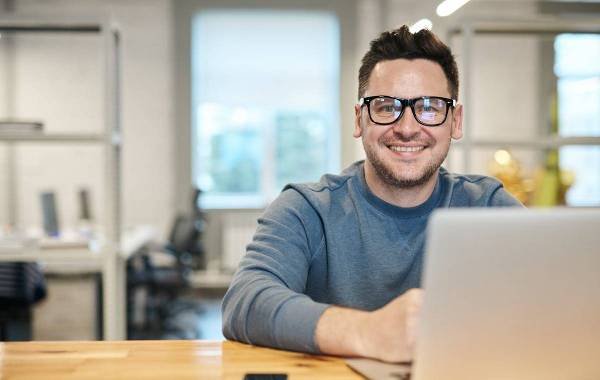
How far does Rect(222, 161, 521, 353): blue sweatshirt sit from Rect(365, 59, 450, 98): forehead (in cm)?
24

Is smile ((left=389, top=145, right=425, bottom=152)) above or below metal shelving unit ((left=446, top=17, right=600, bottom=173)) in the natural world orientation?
below

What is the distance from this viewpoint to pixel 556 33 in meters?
3.29

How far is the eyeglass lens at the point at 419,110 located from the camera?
150 cm

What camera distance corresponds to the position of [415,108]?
1495 millimetres

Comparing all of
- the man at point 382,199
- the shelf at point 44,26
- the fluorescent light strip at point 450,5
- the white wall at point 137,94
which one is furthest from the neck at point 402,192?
the white wall at point 137,94

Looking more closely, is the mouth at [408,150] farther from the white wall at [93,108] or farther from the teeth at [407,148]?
the white wall at [93,108]

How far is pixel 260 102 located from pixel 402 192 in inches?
220

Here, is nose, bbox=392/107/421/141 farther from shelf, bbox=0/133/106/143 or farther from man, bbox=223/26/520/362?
shelf, bbox=0/133/106/143

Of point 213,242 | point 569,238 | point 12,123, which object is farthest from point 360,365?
point 213,242

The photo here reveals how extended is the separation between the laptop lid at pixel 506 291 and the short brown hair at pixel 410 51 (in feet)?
2.74

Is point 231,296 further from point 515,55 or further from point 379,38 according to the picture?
point 515,55

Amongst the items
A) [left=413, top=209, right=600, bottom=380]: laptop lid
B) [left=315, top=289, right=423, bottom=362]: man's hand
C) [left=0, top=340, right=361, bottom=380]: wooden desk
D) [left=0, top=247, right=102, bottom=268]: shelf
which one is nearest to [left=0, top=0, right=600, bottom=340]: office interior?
[left=0, top=247, right=102, bottom=268]: shelf

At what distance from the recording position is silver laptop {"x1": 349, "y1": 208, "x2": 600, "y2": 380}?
0.75 meters

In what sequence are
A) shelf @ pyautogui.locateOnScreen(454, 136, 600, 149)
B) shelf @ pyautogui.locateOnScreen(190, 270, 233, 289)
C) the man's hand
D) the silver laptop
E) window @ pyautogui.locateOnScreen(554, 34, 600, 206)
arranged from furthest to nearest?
window @ pyautogui.locateOnScreen(554, 34, 600, 206)
shelf @ pyautogui.locateOnScreen(190, 270, 233, 289)
shelf @ pyautogui.locateOnScreen(454, 136, 600, 149)
the man's hand
the silver laptop
